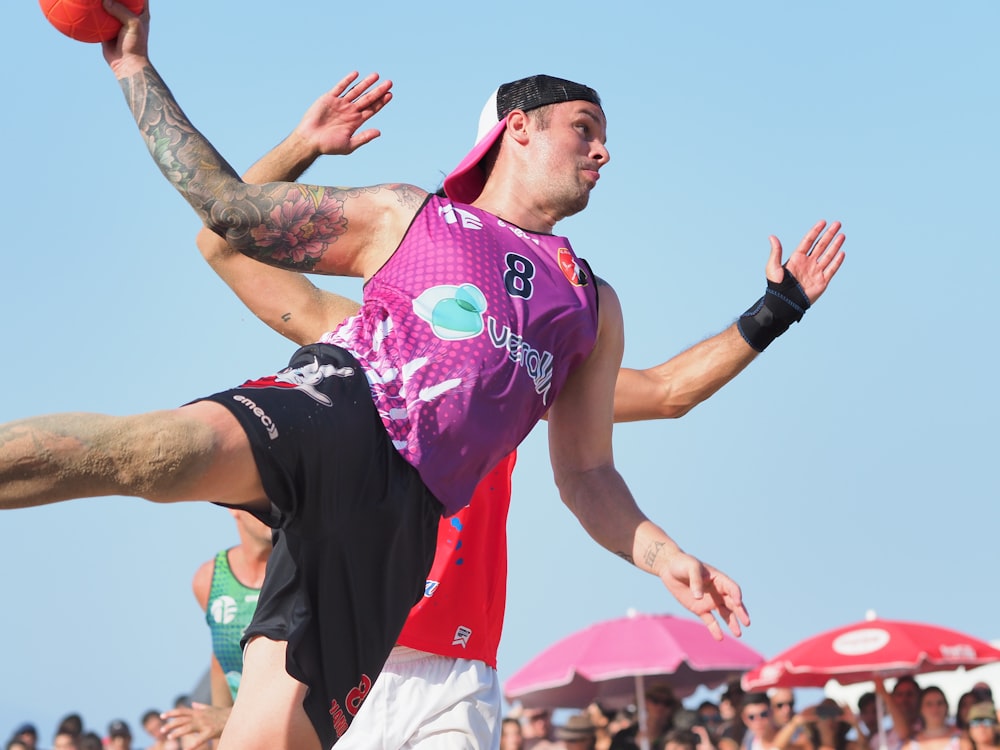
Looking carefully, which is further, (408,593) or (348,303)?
(348,303)

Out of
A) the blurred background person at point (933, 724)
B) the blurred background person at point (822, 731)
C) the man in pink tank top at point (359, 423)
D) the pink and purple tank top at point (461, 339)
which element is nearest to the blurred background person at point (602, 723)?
the blurred background person at point (822, 731)

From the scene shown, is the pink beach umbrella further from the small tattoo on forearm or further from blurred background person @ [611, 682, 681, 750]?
the small tattoo on forearm

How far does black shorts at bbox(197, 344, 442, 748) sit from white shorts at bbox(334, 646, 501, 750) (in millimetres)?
767

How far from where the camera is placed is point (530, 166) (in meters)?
4.44

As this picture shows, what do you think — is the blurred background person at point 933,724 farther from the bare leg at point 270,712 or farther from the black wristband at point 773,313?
the bare leg at point 270,712

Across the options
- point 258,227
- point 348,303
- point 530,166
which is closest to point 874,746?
point 348,303

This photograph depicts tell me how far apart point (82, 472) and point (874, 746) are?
347 inches

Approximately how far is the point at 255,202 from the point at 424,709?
70.3 inches

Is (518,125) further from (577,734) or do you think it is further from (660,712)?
(660,712)

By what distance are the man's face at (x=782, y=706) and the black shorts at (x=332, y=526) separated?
26.1ft

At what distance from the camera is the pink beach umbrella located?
14.3 meters

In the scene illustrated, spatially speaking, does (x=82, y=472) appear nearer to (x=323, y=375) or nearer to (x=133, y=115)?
(x=323, y=375)

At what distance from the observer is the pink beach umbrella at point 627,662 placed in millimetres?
14266

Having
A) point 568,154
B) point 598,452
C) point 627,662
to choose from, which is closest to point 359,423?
point 598,452
